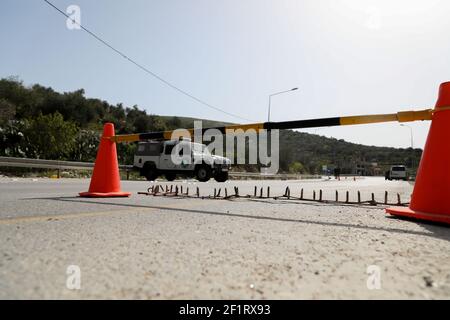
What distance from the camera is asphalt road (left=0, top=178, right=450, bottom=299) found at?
1.64 meters

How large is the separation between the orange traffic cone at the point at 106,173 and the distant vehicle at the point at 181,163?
1207cm

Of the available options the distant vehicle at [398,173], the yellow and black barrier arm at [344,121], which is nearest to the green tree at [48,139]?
the yellow and black barrier arm at [344,121]

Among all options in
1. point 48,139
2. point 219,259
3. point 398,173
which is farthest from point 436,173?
point 398,173

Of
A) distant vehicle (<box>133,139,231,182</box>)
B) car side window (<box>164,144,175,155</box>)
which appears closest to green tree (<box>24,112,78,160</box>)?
distant vehicle (<box>133,139,231,182</box>)

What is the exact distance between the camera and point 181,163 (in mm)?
19234

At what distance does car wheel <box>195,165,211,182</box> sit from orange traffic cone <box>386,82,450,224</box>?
1548 centimetres

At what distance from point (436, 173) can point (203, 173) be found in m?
16.0

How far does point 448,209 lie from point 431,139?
882 millimetres

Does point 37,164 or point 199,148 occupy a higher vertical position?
point 199,148

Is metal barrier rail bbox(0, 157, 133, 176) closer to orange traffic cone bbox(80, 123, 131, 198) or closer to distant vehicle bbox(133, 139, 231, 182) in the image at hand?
distant vehicle bbox(133, 139, 231, 182)

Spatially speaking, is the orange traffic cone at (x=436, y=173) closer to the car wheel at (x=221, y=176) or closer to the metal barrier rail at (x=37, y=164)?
the car wheel at (x=221, y=176)

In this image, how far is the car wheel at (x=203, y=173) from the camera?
19.6m

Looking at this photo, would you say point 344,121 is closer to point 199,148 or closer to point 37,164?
point 199,148
